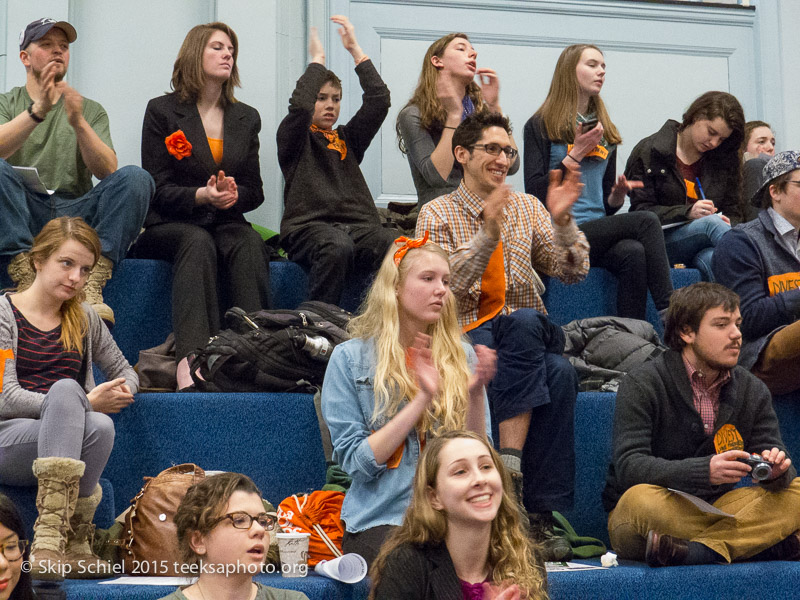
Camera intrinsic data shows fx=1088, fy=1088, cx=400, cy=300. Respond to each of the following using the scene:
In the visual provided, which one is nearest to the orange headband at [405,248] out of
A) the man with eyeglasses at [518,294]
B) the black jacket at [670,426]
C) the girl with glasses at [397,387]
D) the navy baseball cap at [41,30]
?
the girl with glasses at [397,387]

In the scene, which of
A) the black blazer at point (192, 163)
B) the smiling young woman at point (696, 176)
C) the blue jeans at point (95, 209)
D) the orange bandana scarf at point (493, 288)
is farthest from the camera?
the smiling young woman at point (696, 176)

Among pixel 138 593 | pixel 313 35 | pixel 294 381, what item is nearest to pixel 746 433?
pixel 294 381

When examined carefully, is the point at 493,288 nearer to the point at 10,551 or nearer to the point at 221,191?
the point at 221,191

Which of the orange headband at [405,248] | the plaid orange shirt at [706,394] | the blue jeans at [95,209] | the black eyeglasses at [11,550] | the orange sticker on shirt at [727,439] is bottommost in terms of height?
the black eyeglasses at [11,550]

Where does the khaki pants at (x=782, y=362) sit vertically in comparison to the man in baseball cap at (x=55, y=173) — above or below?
below

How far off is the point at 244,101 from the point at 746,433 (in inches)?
98.9

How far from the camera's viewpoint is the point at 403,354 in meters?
2.70

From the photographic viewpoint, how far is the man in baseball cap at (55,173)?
3.48m

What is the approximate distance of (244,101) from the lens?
4488 mm

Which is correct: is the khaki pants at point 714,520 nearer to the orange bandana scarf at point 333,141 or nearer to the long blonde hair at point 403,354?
the long blonde hair at point 403,354

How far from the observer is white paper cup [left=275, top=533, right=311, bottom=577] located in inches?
102

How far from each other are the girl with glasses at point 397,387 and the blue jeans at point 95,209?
3.63ft

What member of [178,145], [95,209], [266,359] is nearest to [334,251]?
[266,359]

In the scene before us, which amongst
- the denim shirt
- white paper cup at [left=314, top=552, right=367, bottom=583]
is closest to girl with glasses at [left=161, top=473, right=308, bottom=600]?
white paper cup at [left=314, top=552, right=367, bottom=583]
